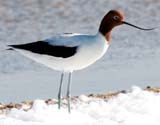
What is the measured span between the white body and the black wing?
3 cm

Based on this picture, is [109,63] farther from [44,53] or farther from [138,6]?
[138,6]

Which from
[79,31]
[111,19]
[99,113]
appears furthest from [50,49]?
[79,31]

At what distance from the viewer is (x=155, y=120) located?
26.4 ft

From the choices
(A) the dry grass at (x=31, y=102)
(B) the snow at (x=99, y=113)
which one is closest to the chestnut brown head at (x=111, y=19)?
(B) the snow at (x=99, y=113)

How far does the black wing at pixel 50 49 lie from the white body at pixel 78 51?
3 cm

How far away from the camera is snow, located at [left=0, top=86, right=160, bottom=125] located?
7.87 meters

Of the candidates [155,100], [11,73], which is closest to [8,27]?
[11,73]

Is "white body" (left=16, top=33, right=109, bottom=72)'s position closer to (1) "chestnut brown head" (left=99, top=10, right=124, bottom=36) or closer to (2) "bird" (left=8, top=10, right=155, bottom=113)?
(2) "bird" (left=8, top=10, right=155, bottom=113)

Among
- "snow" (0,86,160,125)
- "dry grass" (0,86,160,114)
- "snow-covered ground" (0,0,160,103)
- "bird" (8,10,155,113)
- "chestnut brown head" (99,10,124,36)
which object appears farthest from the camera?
"snow-covered ground" (0,0,160,103)

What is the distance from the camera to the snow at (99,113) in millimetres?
7871

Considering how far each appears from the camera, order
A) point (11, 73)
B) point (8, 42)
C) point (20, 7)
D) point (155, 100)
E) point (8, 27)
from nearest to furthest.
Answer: point (155, 100) < point (11, 73) < point (8, 42) < point (8, 27) < point (20, 7)

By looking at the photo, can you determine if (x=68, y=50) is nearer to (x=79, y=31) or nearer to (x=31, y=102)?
(x=31, y=102)

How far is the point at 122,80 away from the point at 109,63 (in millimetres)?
724

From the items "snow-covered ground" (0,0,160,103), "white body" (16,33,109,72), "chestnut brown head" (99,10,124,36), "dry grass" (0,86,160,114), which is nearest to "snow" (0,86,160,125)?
"dry grass" (0,86,160,114)
